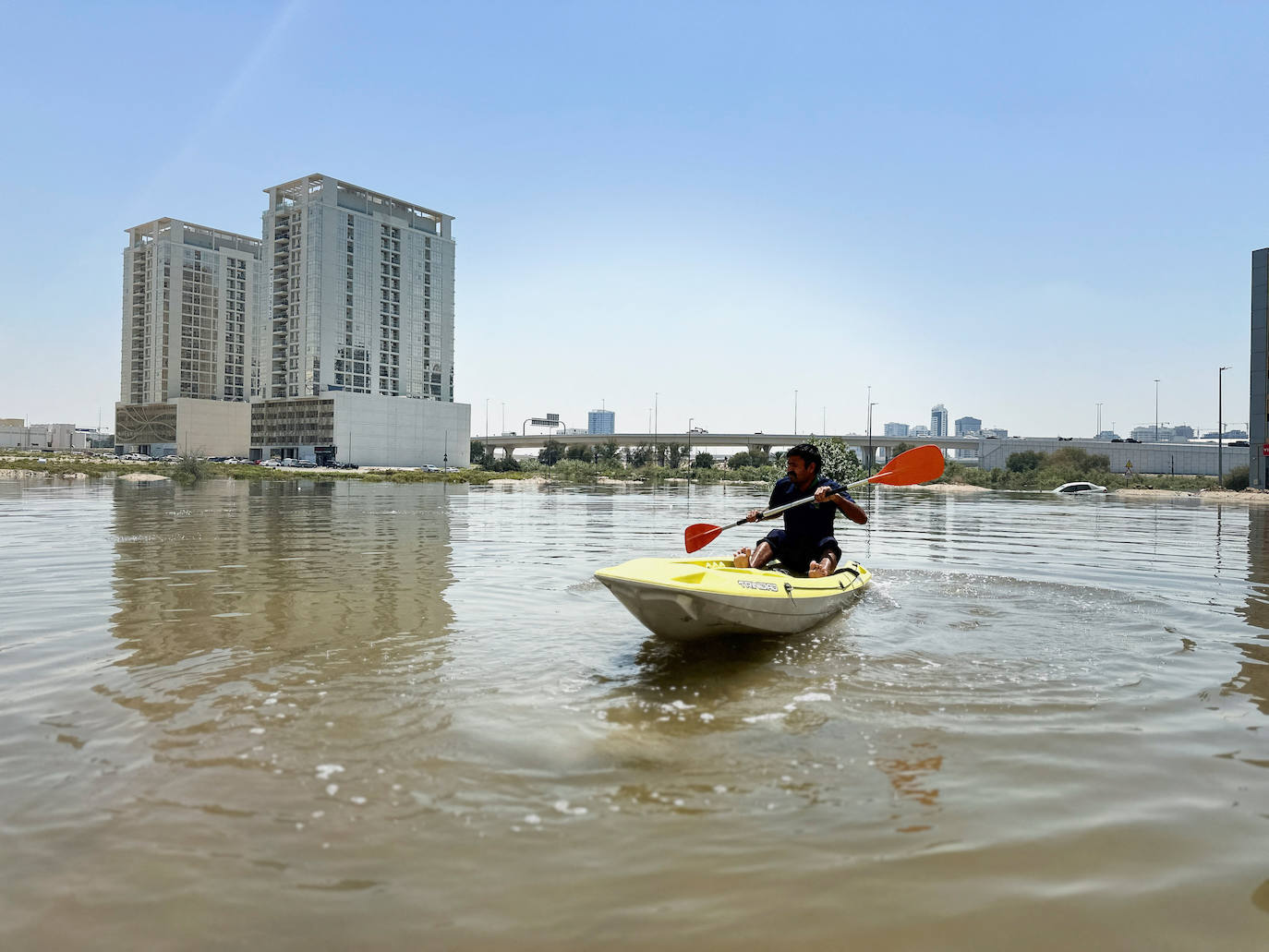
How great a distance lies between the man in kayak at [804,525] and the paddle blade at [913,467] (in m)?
1.86

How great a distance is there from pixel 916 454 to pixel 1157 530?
15.1m

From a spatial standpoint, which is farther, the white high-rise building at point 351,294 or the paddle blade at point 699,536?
the white high-rise building at point 351,294

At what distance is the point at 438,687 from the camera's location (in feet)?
18.5

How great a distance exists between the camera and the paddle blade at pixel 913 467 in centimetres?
1040

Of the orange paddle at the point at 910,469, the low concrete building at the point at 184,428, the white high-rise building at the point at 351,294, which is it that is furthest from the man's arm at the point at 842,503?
the low concrete building at the point at 184,428

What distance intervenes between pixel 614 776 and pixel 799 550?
16.8ft

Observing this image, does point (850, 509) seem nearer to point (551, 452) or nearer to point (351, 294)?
point (351, 294)

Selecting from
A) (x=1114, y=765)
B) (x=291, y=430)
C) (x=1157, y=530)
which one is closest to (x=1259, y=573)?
(x=1157, y=530)

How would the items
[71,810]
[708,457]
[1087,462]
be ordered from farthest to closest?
[708,457] → [1087,462] → [71,810]

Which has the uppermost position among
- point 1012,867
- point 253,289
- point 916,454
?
point 253,289

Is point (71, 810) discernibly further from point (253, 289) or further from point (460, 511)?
point (253, 289)

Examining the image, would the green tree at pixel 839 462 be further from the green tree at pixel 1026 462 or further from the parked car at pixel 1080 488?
the green tree at pixel 1026 462

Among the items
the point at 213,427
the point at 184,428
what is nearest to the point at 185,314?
the point at 213,427

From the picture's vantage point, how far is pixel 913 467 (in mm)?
10461
